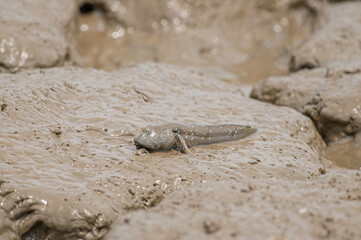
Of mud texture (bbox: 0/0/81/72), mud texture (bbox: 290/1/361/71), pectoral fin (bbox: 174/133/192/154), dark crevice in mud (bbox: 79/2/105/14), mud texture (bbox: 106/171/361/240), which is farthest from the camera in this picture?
dark crevice in mud (bbox: 79/2/105/14)

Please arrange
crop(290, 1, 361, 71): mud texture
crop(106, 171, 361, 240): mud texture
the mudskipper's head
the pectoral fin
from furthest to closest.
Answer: crop(290, 1, 361, 71): mud texture
the pectoral fin
the mudskipper's head
crop(106, 171, 361, 240): mud texture

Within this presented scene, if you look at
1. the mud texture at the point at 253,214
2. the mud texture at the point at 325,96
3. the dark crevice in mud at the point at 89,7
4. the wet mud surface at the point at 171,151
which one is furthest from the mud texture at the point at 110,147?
the dark crevice in mud at the point at 89,7

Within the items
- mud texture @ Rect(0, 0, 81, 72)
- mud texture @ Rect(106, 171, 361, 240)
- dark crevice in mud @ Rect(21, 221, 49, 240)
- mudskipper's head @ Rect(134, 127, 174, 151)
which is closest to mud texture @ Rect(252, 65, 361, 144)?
mud texture @ Rect(106, 171, 361, 240)

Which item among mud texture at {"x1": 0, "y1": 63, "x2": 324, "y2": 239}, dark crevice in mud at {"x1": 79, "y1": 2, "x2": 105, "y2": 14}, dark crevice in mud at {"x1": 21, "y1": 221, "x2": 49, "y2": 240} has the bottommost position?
dark crevice in mud at {"x1": 21, "y1": 221, "x2": 49, "y2": 240}

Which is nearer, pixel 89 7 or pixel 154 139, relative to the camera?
pixel 154 139

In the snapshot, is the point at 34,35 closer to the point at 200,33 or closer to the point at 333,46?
the point at 200,33

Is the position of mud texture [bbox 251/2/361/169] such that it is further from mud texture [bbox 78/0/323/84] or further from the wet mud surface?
mud texture [bbox 78/0/323/84]

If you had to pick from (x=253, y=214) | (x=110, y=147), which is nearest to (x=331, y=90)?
(x=110, y=147)

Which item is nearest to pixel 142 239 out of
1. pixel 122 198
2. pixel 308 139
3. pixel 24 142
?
pixel 122 198
